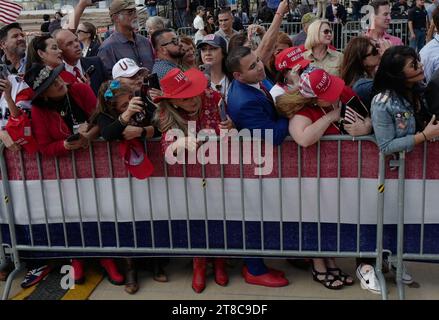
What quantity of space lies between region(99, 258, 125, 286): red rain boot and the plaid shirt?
2.31m

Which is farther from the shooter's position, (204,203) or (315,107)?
(204,203)

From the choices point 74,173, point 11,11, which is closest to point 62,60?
point 11,11

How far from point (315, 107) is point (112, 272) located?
2.13m

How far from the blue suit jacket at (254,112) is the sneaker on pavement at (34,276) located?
2129 mm

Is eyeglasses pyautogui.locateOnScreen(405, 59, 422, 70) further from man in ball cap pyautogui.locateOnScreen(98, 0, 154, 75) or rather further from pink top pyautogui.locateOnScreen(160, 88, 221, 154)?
man in ball cap pyautogui.locateOnScreen(98, 0, 154, 75)

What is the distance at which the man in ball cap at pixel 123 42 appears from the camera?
635 centimetres

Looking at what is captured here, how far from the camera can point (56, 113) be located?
4.42 meters

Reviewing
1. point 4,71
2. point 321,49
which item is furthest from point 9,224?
point 321,49

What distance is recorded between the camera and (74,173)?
14.6 ft

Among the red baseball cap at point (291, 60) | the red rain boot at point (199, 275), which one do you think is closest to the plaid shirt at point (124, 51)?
the red baseball cap at point (291, 60)

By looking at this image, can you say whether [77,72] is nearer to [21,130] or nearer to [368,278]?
[21,130]

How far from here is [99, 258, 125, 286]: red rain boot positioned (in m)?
4.64

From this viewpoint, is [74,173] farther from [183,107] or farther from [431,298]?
[431,298]

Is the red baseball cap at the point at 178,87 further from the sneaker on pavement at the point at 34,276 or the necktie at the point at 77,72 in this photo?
the sneaker on pavement at the point at 34,276
